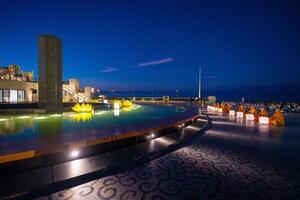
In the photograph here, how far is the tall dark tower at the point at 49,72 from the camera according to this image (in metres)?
9.26

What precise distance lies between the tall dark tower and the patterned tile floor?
8297mm

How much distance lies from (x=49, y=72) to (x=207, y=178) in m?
9.58

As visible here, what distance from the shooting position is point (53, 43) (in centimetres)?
946

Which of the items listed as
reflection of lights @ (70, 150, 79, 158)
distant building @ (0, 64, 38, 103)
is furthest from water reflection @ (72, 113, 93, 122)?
distant building @ (0, 64, 38, 103)

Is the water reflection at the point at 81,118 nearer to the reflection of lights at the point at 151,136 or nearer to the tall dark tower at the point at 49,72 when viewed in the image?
the tall dark tower at the point at 49,72

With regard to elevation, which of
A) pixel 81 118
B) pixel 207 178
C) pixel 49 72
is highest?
pixel 49 72

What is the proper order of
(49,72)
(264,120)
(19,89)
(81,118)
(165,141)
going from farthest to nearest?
(19,89)
(49,72)
(264,120)
(81,118)
(165,141)

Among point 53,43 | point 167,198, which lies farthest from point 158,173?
point 53,43

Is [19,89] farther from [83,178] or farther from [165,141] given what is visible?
[83,178]

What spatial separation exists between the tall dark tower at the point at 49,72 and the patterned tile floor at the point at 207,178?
8.30m

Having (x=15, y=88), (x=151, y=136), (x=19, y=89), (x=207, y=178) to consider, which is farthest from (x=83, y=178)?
(x=19, y=89)

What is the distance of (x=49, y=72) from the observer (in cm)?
940

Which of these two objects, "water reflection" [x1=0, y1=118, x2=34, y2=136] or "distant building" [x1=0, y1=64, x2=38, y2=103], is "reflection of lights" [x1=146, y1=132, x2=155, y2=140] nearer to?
"water reflection" [x1=0, y1=118, x2=34, y2=136]

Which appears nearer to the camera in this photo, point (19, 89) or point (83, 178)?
point (83, 178)
